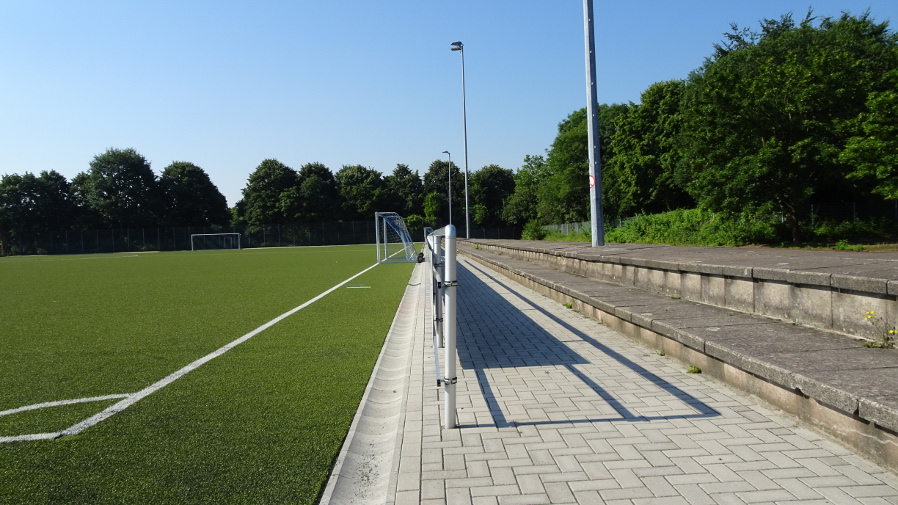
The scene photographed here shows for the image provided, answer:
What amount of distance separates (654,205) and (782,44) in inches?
733

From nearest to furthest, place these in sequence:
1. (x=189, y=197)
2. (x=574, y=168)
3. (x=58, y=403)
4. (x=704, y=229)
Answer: (x=58, y=403) < (x=704, y=229) < (x=574, y=168) < (x=189, y=197)

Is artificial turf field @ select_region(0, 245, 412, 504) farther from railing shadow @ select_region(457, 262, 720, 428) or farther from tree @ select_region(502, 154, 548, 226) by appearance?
tree @ select_region(502, 154, 548, 226)

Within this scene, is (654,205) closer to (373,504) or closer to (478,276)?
(478,276)

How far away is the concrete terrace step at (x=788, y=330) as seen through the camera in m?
3.13

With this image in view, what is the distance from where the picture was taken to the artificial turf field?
310 centimetres

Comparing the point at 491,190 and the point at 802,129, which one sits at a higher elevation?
the point at 491,190

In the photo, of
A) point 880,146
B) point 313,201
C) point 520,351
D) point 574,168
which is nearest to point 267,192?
point 313,201

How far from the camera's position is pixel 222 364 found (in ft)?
20.0

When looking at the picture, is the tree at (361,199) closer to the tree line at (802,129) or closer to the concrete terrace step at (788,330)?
the tree line at (802,129)

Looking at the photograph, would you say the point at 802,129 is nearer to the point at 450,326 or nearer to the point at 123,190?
the point at 450,326

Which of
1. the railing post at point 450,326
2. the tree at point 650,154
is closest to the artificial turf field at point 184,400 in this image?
the railing post at point 450,326

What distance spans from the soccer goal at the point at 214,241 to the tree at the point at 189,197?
688 cm

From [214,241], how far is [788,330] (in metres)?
76.0

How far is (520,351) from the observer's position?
6.48 meters
